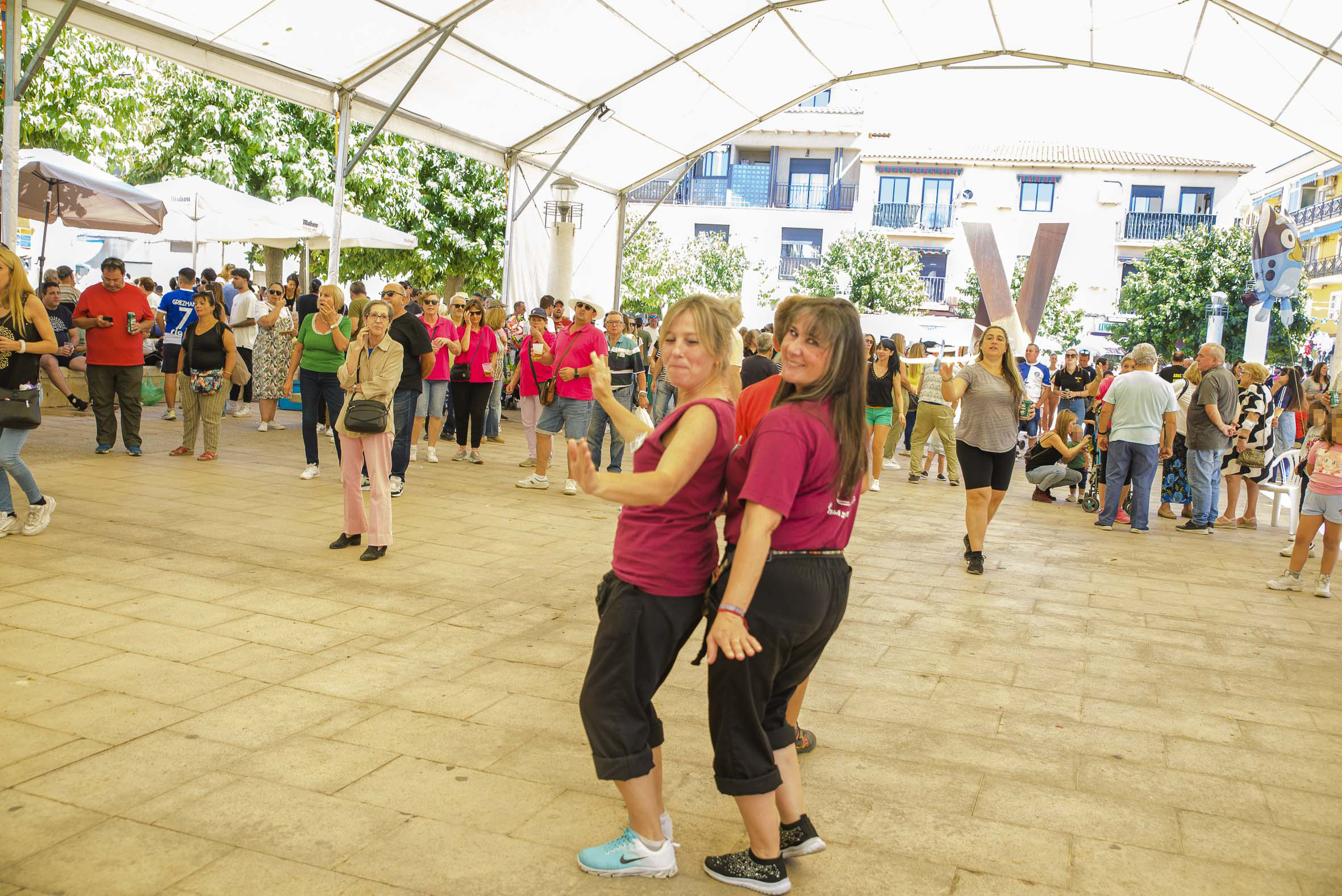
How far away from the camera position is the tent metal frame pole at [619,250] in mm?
19891

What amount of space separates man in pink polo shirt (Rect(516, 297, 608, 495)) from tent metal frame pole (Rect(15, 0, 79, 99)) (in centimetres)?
490

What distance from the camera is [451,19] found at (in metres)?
12.1

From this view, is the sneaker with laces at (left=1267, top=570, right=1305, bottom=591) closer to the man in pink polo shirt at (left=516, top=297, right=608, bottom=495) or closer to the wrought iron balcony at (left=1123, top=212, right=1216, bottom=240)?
the man in pink polo shirt at (left=516, top=297, right=608, bottom=495)

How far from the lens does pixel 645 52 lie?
14477 mm

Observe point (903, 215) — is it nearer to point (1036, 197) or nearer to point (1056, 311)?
point (1036, 197)

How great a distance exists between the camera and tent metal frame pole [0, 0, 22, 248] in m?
8.96

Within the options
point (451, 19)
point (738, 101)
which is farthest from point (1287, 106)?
point (451, 19)

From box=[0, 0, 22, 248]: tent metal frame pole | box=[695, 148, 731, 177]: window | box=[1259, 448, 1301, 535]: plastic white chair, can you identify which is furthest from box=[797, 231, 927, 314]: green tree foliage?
box=[0, 0, 22, 248]: tent metal frame pole

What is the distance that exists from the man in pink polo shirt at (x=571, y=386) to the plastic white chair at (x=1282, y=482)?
682cm

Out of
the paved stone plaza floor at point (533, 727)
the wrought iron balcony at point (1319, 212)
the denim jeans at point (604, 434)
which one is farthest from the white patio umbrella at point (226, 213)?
the wrought iron balcony at point (1319, 212)

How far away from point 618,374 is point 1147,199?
1533 inches

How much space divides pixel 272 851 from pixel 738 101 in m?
16.0

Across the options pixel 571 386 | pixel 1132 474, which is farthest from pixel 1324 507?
pixel 571 386

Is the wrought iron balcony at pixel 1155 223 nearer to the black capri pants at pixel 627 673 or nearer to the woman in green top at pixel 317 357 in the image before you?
the woman in green top at pixel 317 357
